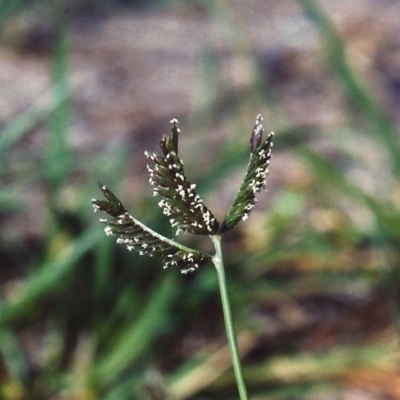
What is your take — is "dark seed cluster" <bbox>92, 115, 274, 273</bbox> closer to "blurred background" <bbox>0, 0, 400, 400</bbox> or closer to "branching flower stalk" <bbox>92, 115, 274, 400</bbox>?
"branching flower stalk" <bbox>92, 115, 274, 400</bbox>

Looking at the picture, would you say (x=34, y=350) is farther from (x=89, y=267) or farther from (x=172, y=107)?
(x=172, y=107)

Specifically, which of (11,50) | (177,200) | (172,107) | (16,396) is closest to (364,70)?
(172,107)

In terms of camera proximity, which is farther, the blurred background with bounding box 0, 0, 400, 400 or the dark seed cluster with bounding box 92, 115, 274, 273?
the blurred background with bounding box 0, 0, 400, 400

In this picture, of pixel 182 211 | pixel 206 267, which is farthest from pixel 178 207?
pixel 206 267

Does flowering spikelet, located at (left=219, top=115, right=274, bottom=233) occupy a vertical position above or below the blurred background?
below

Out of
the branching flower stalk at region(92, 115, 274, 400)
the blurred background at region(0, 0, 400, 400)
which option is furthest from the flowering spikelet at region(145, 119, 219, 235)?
the blurred background at region(0, 0, 400, 400)

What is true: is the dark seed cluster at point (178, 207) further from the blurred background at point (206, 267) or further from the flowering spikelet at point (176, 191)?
the blurred background at point (206, 267)

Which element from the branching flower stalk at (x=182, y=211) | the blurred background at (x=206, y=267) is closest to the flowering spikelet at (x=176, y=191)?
the branching flower stalk at (x=182, y=211)

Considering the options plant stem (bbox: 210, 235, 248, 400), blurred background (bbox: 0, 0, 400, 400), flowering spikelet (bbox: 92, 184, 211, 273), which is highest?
blurred background (bbox: 0, 0, 400, 400)

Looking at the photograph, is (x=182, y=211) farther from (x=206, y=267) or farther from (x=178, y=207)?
(x=206, y=267)
